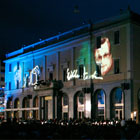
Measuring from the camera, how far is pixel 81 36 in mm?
43719

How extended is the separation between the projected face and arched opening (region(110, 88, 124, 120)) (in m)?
3.03

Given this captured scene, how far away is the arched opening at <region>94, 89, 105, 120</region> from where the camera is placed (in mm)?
40469

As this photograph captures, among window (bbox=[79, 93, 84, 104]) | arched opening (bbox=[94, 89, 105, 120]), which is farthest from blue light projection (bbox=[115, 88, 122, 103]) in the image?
window (bbox=[79, 93, 84, 104])

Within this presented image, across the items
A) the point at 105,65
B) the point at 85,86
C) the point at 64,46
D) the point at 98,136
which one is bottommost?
the point at 98,136

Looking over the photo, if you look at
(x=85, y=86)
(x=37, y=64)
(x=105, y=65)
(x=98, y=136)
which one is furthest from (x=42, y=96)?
(x=98, y=136)

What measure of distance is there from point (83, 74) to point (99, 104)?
A: 15.9ft

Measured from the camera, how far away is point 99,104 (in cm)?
4112

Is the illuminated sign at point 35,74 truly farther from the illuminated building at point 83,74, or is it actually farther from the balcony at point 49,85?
the balcony at point 49,85

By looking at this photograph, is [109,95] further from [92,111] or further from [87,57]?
[87,57]

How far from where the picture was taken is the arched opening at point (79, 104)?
144 feet

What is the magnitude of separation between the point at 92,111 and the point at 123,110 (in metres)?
5.44

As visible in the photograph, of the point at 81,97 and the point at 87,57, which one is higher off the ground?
the point at 87,57

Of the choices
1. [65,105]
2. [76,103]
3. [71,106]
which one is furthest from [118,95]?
[65,105]

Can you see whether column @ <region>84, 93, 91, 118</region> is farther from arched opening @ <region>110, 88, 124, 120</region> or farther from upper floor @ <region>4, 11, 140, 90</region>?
arched opening @ <region>110, 88, 124, 120</region>
